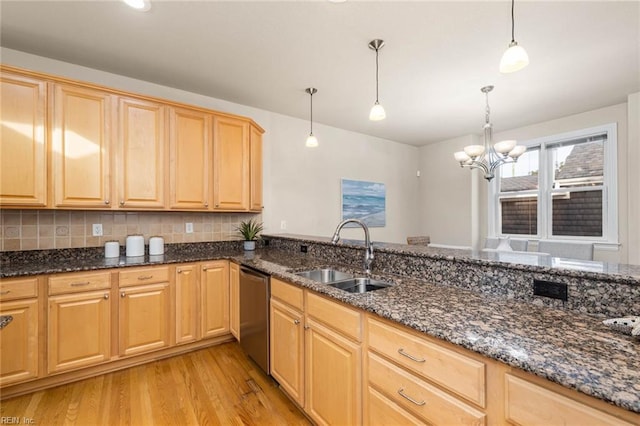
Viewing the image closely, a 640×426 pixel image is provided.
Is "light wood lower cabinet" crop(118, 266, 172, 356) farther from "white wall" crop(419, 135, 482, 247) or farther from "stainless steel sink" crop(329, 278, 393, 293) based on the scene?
"white wall" crop(419, 135, 482, 247)

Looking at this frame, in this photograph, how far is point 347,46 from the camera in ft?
7.54

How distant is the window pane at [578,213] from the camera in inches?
153

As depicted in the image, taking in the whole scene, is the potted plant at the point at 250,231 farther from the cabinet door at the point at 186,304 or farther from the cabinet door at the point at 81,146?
the cabinet door at the point at 81,146

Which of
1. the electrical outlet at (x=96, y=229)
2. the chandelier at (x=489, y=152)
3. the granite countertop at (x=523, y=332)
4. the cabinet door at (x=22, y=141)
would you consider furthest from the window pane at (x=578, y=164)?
the cabinet door at (x=22, y=141)

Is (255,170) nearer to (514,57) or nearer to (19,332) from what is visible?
(19,332)

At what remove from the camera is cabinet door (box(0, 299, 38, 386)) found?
6.23ft

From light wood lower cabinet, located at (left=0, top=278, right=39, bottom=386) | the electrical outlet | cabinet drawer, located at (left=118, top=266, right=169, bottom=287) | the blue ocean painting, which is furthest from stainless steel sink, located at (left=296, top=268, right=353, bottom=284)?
the blue ocean painting

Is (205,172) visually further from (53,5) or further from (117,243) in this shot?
(53,5)

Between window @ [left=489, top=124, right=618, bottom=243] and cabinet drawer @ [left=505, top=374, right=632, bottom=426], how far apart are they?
437cm

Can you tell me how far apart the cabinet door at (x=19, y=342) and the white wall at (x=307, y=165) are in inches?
80.6

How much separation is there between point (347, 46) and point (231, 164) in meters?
1.65

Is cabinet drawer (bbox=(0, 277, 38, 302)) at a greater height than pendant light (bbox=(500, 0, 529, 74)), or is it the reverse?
pendant light (bbox=(500, 0, 529, 74))

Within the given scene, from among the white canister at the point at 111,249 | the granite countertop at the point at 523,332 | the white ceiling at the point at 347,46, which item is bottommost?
the granite countertop at the point at 523,332

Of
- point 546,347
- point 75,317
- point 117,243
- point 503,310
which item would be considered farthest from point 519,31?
point 75,317
